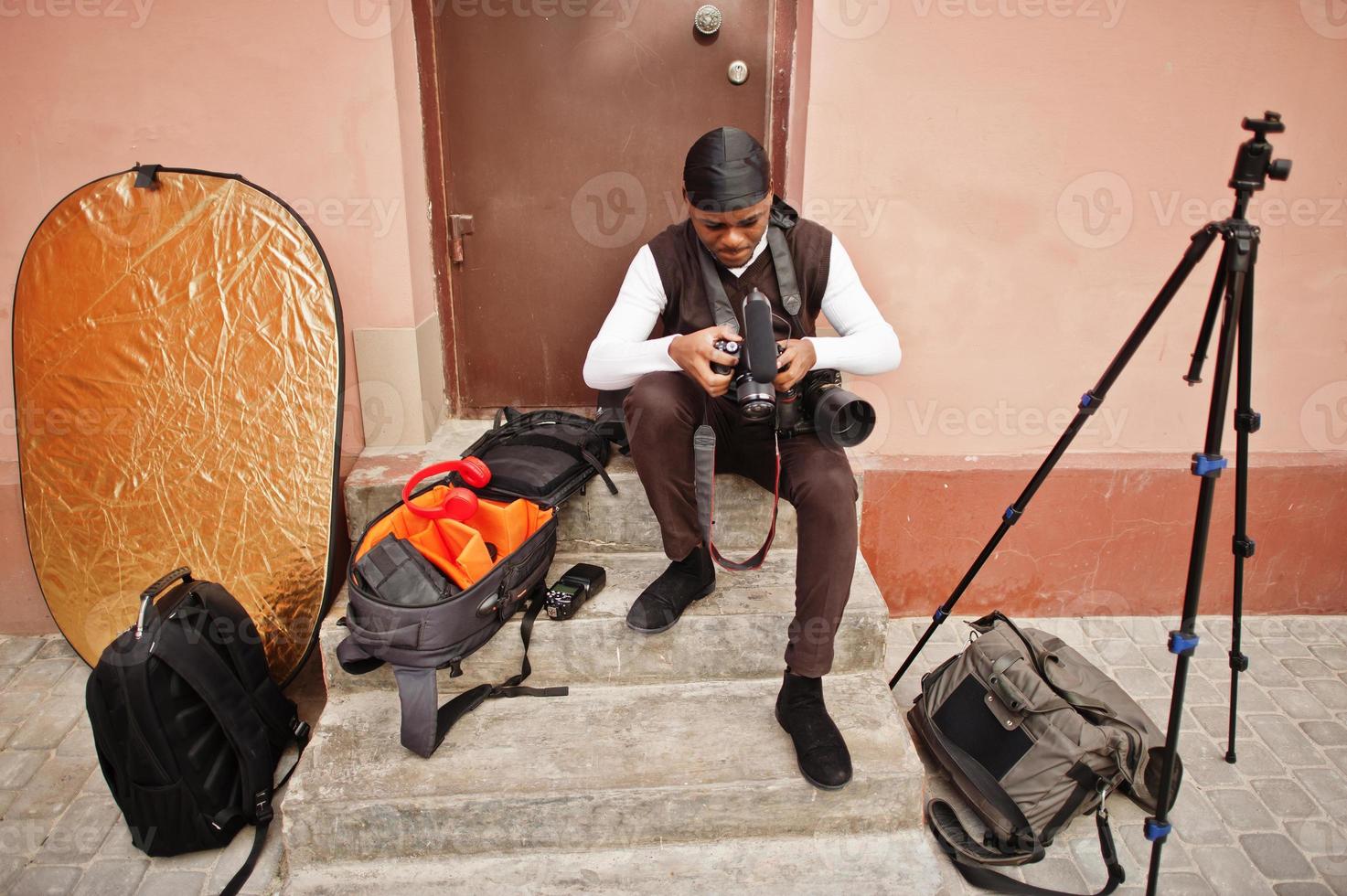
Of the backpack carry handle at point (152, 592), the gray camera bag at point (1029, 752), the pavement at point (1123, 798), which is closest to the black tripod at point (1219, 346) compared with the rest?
the gray camera bag at point (1029, 752)

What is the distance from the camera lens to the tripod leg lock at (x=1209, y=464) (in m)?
1.65

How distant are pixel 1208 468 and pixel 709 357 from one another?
108 cm

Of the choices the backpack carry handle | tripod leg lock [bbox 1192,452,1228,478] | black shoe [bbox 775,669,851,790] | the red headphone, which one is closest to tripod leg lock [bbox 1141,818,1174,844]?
black shoe [bbox 775,669,851,790]

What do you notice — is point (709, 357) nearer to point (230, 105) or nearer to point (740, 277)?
point (740, 277)

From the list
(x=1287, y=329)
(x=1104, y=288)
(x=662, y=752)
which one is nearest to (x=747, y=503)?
(x=662, y=752)

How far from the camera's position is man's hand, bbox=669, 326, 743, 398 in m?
2.03

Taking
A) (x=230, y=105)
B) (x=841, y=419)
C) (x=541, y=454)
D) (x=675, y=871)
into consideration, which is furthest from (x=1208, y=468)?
(x=230, y=105)

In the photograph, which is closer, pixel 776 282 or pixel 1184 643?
pixel 1184 643

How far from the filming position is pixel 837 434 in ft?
6.75

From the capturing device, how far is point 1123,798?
2338 mm

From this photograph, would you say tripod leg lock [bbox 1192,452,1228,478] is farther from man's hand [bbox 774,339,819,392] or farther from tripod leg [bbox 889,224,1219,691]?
man's hand [bbox 774,339,819,392]

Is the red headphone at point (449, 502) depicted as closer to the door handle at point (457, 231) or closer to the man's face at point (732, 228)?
the man's face at point (732, 228)

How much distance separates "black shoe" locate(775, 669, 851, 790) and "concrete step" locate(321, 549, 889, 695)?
0.63ft

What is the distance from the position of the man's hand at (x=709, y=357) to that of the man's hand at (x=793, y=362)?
12 centimetres
